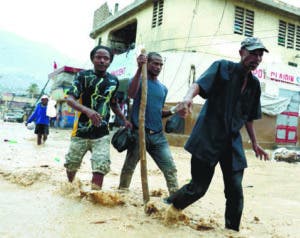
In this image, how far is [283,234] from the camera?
10.2ft

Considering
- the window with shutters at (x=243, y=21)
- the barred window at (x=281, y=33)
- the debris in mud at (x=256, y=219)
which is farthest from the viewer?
the barred window at (x=281, y=33)

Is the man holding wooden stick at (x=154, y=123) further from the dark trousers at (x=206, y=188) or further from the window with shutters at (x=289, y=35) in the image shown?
the window with shutters at (x=289, y=35)

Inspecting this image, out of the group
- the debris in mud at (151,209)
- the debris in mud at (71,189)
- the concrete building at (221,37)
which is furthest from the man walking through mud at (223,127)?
the concrete building at (221,37)

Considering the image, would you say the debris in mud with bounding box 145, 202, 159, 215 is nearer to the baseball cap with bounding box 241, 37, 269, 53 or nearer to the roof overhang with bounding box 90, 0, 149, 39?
the baseball cap with bounding box 241, 37, 269, 53

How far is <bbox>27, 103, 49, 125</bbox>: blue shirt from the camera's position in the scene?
34.6 ft

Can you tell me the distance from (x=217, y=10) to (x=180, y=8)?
1659 millimetres

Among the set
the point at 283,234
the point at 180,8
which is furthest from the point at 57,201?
the point at 180,8

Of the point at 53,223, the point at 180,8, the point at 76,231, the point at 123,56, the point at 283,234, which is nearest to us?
the point at 76,231

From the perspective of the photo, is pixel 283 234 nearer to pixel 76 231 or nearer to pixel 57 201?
pixel 76 231

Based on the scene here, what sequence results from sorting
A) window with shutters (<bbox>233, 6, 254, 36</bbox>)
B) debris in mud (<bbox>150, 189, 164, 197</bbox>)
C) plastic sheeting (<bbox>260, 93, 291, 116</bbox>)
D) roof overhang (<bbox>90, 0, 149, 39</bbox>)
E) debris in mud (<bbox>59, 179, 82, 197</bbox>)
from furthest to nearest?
roof overhang (<bbox>90, 0, 149, 39</bbox>) < window with shutters (<bbox>233, 6, 254, 36</bbox>) < plastic sheeting (<bbox>260, 93, 291, 116</bbox>) < debris in mud (<bbox>150, 189, 164, 197</bbox>) < debris in mud (<bbox>59, 179, 82, 197</bbox>)

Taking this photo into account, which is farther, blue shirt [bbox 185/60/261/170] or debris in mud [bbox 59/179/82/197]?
debris in mud [bbox 59/179/82/197]

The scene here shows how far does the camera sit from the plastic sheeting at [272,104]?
51.5 feet

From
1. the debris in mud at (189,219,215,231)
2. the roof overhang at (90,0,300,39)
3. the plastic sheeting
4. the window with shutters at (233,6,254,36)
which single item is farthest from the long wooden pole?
the roof overhang at (90,0,300,39)

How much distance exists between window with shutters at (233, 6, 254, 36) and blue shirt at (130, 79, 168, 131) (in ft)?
44.8
